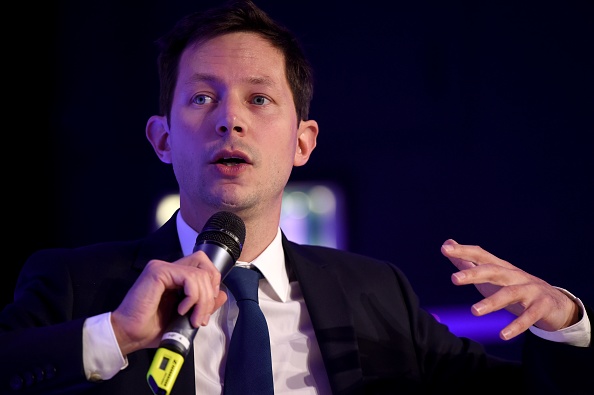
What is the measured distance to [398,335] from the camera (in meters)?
1.94

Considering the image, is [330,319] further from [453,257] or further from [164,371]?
[164,371]

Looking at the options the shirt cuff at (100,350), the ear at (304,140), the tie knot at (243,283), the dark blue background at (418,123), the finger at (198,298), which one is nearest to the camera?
the finger at (198,298)

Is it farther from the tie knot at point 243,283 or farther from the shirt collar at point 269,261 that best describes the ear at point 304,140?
the tie knot at point 243,283

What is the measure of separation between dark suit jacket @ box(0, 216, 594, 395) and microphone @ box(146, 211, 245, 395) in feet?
0.95

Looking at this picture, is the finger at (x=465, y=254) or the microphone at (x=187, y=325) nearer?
the microphone at (x=187, y=325)

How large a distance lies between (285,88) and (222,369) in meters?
0.83

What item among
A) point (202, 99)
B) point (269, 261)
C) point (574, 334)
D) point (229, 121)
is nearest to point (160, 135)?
point (202, 99)

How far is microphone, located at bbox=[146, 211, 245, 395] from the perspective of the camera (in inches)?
41.3

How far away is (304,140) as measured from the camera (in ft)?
7.19

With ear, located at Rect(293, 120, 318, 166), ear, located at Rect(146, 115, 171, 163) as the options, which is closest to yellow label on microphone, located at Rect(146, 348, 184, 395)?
ear, located at Rect(146, 115, 171, 163)

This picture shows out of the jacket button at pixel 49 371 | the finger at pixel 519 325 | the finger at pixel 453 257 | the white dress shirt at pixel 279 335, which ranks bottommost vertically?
the white dress shirt at pixel 279 335

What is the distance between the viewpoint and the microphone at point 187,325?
1050 mm

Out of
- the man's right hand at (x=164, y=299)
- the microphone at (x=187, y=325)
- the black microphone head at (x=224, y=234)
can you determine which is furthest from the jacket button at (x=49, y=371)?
the black microphone head at (x=224, y=234)

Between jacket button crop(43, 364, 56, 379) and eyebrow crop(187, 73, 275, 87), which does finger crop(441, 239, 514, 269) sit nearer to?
eyebrow crop(187, 73, 275, 87)
